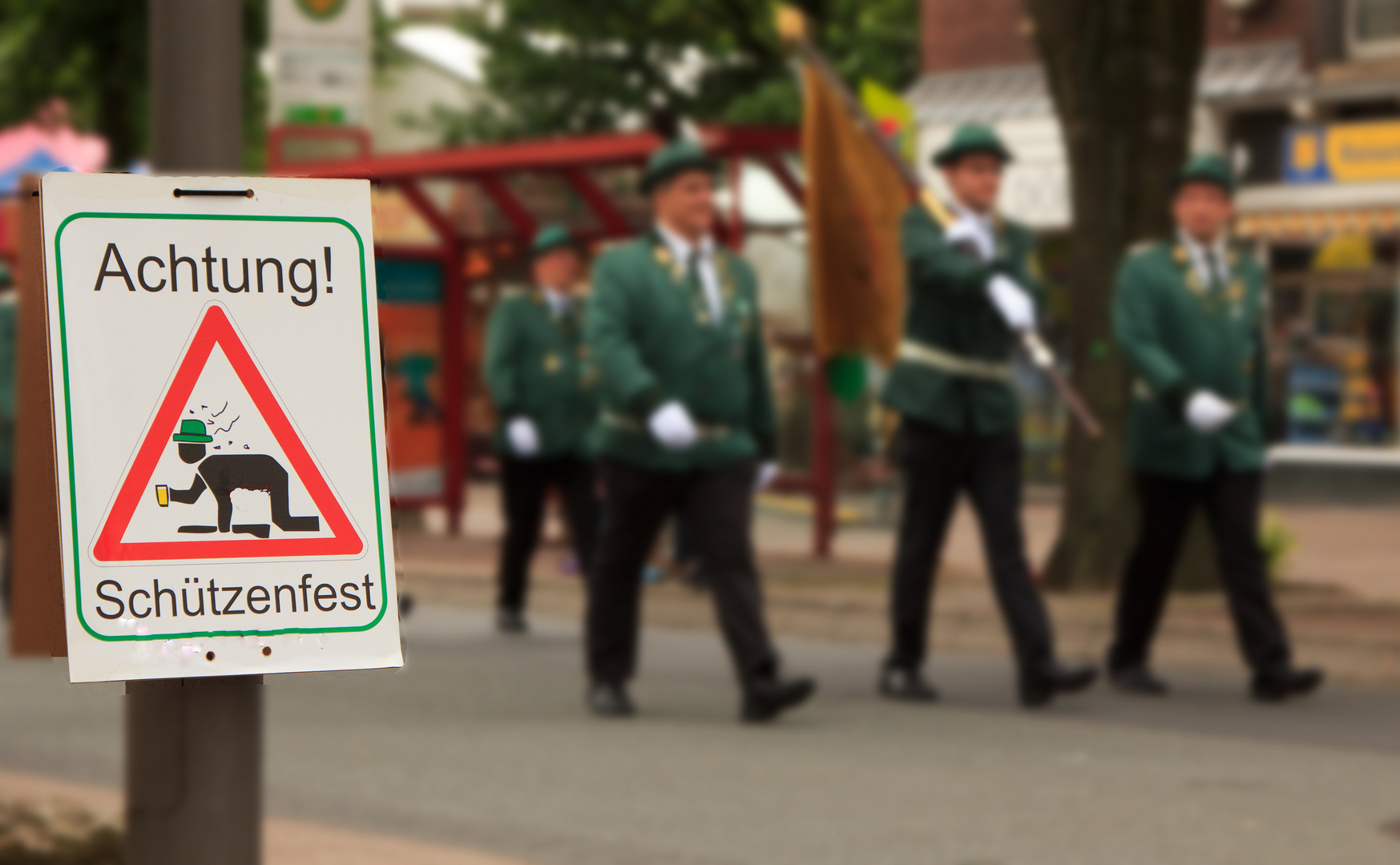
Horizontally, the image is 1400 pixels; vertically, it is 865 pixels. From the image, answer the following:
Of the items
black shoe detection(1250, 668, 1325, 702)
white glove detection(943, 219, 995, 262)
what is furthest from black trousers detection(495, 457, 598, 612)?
black shoe detection(1250, 668, 1325, 702)

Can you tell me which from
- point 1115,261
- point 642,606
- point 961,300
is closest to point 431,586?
point 642,606

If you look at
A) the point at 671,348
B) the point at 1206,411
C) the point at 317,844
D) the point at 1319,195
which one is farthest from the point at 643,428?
the point at 1319,195

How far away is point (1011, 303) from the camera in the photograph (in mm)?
7867

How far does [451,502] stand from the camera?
1559 centimetres

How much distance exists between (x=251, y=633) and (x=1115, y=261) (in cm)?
775

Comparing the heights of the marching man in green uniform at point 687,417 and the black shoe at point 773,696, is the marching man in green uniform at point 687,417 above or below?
above

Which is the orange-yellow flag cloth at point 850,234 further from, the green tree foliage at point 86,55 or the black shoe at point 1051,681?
the green tree foliage at point 86,55

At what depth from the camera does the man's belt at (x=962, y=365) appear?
8070 millimetres

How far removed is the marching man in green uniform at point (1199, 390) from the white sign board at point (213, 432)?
5431 mm

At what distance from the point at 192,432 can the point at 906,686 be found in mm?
5600

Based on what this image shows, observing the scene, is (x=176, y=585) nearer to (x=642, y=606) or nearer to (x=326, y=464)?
(x=326, y=464)

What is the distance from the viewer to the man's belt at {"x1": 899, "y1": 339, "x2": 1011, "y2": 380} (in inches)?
318

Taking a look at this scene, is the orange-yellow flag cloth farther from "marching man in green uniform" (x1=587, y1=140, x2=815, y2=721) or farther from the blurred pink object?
the blurred pink object

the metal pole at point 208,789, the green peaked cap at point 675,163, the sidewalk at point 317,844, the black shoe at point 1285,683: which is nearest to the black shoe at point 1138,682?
the black shoe at point 1285,683
